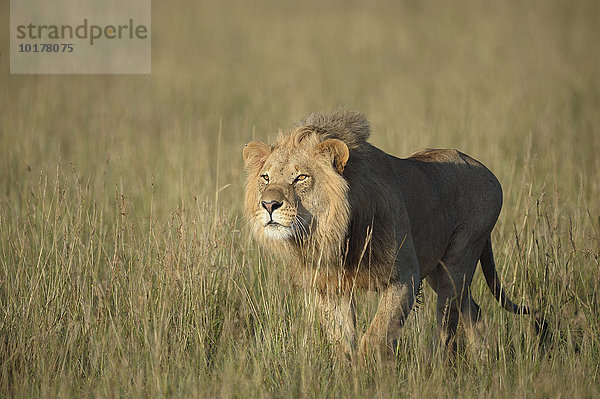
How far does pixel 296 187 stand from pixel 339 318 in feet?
3.67

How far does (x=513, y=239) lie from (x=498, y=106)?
227 inches

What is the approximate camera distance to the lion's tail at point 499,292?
5.36m

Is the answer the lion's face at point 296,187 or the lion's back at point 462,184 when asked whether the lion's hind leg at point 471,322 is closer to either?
the lion's back at point 462,184

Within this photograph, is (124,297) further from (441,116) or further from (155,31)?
(155,31)

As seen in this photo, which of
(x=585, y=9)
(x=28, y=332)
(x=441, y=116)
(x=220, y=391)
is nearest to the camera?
(x=220, y=391)

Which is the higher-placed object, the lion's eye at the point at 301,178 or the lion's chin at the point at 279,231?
the lion's eye at the point at 301,178

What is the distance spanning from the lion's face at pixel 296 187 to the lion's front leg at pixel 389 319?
72 centimetres

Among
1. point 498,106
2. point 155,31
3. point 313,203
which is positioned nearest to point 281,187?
point 313,203

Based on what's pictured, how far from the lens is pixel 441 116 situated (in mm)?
11844

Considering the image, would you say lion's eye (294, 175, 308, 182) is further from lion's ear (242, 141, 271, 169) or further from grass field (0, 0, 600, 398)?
grass field (0, 0, 600, 398)

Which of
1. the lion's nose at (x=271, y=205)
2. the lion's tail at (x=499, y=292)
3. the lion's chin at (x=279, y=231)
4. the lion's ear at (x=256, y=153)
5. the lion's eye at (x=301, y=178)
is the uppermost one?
the lion's ear at (x=256, y=153)

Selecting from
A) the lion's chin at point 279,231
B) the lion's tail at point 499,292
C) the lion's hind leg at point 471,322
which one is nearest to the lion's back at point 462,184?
the lion's tail at point 499,292

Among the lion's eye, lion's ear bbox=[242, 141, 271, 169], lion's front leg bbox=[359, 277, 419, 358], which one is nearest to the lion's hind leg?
lion's front leg bbox=[359, 277, 419, 358]

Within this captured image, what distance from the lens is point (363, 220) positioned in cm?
484
